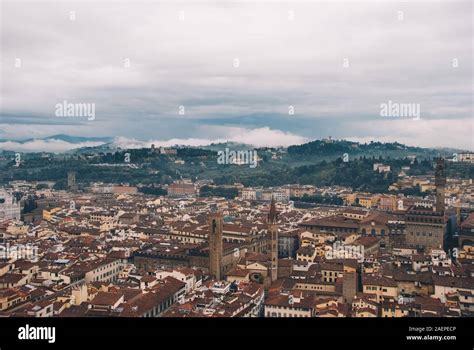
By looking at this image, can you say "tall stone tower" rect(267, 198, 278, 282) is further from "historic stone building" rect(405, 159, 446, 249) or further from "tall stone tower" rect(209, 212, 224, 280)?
"historic stone building" rect(405, 159, 446, 249)

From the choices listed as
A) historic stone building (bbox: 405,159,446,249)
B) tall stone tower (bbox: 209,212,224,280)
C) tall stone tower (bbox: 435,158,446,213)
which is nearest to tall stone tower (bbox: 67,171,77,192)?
tall stone tower (bbox: 209,212,224,280)

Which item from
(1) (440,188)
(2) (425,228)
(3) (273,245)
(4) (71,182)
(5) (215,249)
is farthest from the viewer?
(4) (71,182)

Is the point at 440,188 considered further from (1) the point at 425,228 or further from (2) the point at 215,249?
(2) the point at 215,249

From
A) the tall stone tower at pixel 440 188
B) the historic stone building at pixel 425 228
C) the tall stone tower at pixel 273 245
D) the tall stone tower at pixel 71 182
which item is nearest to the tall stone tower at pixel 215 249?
the tall stone tower at pixel 273 245

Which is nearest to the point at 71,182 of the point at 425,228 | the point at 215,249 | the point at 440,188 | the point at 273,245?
the point at 215,249

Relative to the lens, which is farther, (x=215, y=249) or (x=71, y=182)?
(x=71, y=182)

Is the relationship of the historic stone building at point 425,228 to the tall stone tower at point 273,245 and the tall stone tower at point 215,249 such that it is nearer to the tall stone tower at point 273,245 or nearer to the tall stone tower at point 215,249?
the tall stone tower at point 273,245

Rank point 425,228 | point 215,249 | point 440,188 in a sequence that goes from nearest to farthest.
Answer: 1. point 215,249
2. point 425,228
3. point 440,188
